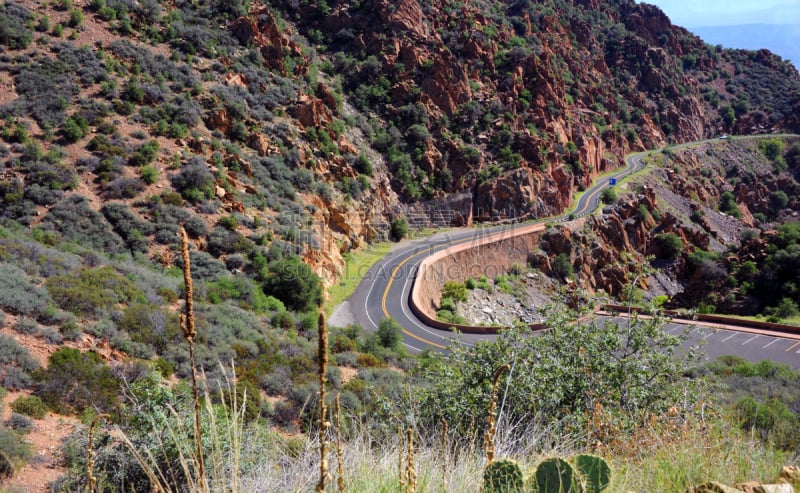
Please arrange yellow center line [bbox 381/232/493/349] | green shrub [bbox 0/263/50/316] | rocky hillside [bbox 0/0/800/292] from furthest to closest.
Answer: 1. yellow center line [bbox 381/232/493/349]
2. rocky hillside [bbox 0/0/800/292]
3. green shrub [bbox 0/263/50/316]

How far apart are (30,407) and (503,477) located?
26.3 ft

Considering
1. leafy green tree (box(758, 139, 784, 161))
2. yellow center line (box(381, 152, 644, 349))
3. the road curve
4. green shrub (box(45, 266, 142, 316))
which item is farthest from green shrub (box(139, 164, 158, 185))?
leafy green tree (box(758, 139, 784, 161))

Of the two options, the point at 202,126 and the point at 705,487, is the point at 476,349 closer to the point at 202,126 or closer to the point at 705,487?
the point at 705,487

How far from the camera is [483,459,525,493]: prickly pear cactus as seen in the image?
2.67m

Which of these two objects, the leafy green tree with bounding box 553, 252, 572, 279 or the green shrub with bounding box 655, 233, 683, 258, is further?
the green shrub with bounding box 655, 233, 683, 258

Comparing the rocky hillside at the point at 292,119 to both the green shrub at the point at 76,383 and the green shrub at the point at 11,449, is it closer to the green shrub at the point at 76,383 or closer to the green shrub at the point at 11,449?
the green shrub at the point at 76,383

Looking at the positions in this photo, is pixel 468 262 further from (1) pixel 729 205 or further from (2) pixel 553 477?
(1) pixel 729 205

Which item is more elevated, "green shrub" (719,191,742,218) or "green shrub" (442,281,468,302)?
"green shrub" (719,191,742,218)

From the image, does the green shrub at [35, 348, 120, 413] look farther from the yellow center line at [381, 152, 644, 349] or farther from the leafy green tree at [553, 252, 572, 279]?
the leafy green tree at [553, 252, 572, 279]

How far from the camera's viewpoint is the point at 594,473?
285 centimetres

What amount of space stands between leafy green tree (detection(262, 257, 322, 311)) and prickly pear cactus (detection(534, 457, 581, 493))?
17554 mm

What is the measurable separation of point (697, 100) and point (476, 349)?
3437 inches

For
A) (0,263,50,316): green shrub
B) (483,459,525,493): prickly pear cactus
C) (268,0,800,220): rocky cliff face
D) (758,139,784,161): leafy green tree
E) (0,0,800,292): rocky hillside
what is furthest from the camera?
(758,139,784,161): leafy green tree

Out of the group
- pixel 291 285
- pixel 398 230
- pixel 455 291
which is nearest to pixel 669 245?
pixel 455 291
